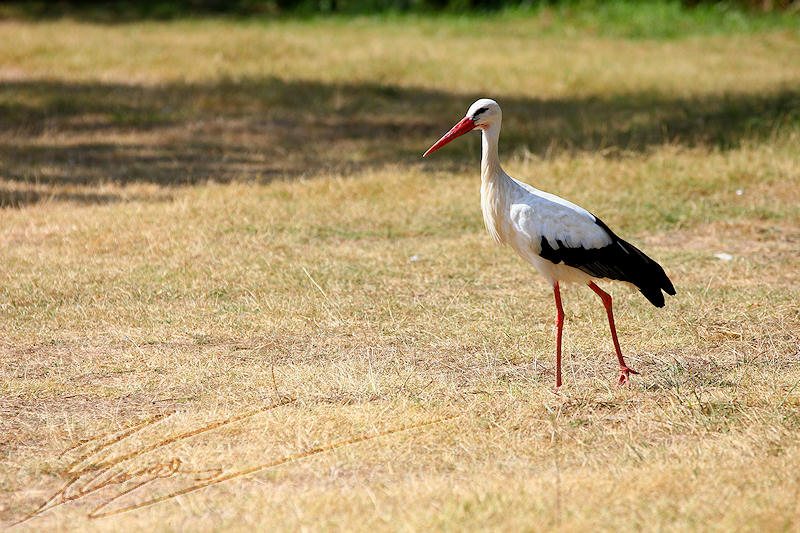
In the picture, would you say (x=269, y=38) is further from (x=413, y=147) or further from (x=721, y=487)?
(x=721, y=487)

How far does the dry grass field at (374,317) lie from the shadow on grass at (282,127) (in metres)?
0.05

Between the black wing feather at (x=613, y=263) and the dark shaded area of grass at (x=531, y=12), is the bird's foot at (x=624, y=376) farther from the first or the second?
the dark shaded area of grass at (x=531, y=12)

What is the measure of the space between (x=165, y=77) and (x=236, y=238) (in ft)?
23.3

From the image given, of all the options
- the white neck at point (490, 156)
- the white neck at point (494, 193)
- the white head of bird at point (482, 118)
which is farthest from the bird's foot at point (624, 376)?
the white head of bird at point (482, 118)

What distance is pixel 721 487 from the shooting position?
358 centimetres

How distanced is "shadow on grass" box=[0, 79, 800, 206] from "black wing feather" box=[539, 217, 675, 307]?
191 inches

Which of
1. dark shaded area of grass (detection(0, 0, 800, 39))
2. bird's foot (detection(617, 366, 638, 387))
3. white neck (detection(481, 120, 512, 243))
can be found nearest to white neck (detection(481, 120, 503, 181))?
white neck (detection(481, 120, 512, 243))

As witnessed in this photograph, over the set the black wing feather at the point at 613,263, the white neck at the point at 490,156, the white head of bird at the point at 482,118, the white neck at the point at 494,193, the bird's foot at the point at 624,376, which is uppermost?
the white head of bird at the point at 482,118

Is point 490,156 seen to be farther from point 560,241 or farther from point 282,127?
point 282,127

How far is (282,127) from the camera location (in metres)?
11.5

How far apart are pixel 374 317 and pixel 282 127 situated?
6044mm

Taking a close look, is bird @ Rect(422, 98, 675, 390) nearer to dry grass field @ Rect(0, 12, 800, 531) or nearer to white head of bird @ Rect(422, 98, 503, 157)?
white head of bird @ Rect(422, 98, 503, 157)

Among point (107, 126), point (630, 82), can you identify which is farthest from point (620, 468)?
point (630, 82)

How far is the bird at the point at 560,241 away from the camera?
4.85 metres
